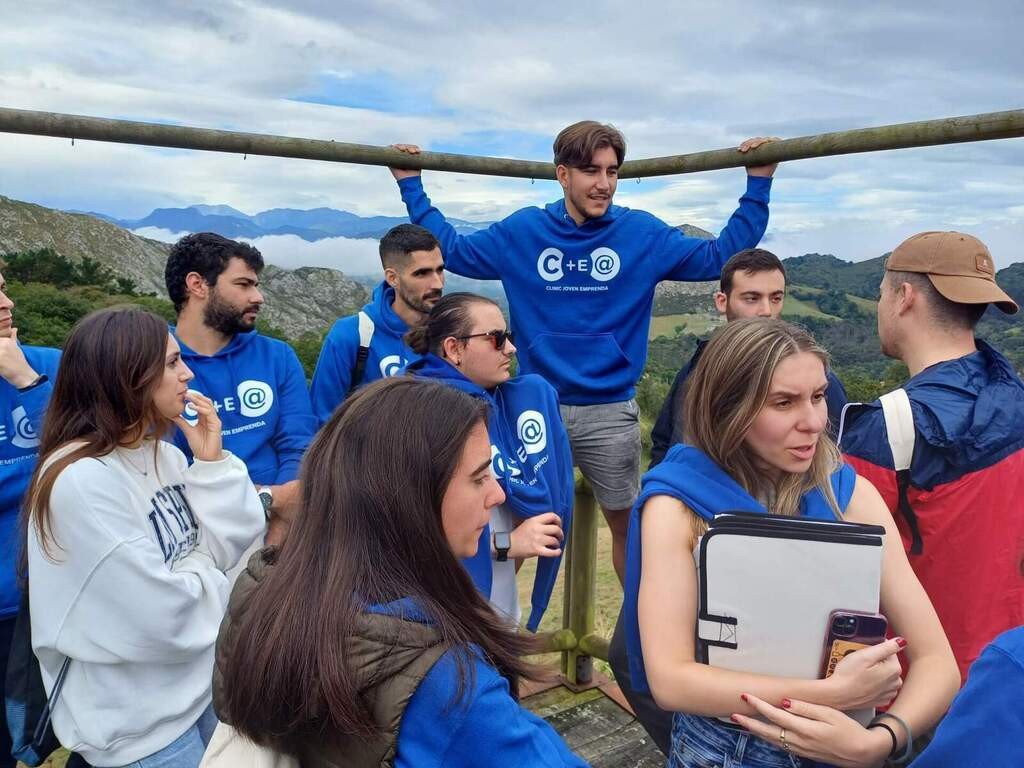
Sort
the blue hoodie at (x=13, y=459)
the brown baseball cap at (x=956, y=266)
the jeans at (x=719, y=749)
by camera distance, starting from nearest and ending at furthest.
Result: the jeans at (x=719, y=749)
the brown baseball cap at (x=956, y=266)
the blue hoodie at (x=13, y=459)

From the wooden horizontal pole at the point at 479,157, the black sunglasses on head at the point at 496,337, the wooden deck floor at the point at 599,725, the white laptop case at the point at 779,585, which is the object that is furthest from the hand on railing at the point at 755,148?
the wooden deck floor at the point at 599,725

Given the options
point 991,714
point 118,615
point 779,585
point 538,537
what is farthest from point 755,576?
point 118,615

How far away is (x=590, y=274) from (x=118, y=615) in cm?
244

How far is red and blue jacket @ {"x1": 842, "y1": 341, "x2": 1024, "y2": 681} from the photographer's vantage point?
6.84 feet

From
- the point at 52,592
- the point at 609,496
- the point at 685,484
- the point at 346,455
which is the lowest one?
the point at 609,496

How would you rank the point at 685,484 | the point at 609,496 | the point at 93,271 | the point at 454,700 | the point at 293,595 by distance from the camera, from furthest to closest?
the point at 93,271
the point at 609,496
the point at 685,484
the point at 293,595
the point at 454,700

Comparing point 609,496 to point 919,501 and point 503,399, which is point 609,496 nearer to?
point 503,399

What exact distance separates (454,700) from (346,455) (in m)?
0.47

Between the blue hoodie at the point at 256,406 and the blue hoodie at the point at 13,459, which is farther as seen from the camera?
the blue hoodie at the point at 256,406

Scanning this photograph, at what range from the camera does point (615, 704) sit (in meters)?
3.82

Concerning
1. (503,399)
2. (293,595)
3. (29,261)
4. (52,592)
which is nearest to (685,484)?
(293,595)

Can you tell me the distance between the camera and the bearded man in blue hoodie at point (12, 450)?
2.42 metres

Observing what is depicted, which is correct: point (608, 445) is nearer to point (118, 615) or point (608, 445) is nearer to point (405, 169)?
point (405, 169)

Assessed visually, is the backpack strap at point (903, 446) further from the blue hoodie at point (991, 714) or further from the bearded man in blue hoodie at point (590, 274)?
the bearded man in blue hoodie at point (590, 274)
